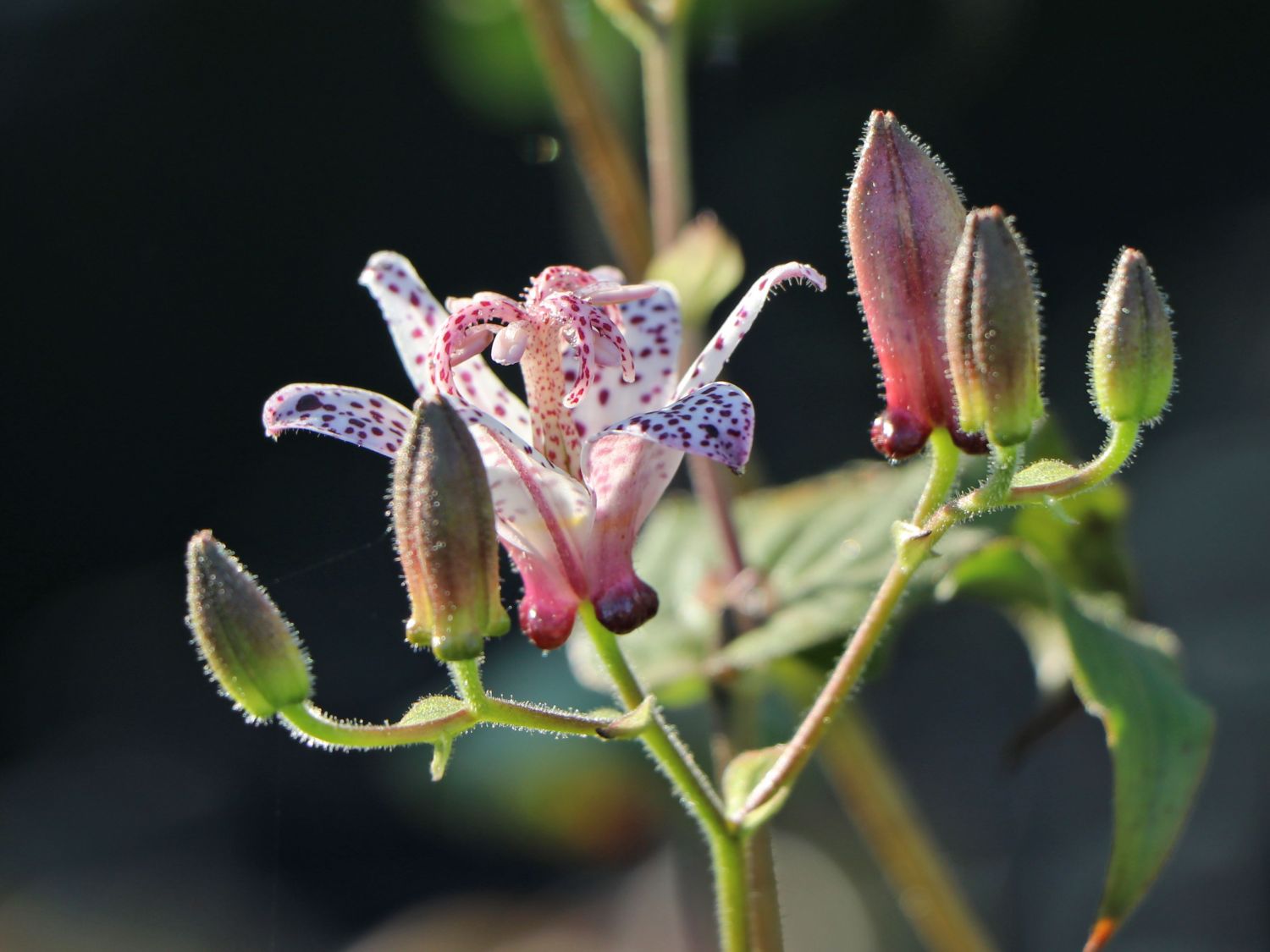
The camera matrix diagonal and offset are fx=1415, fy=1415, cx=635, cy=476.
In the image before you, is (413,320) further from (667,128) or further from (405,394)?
(405,394)

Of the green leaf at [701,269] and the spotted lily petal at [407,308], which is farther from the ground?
the spotted lily petal at [407,308]

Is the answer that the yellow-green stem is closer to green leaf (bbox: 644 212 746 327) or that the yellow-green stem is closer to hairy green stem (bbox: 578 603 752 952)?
hairy green stem (bbox: 578 603 752 952)

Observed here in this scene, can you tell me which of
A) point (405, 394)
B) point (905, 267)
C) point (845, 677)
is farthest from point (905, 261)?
point (405, 394)

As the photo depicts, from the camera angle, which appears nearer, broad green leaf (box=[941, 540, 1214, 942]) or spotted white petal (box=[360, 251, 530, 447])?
broad green leaf (box=[941, 540, 1214, 942])

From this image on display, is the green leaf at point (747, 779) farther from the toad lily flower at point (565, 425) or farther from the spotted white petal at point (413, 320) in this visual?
the spotted white petal at point (413, 320)

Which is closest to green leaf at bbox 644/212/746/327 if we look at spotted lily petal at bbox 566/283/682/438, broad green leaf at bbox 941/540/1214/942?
spotted lily petal at bbox 566/283/682/438

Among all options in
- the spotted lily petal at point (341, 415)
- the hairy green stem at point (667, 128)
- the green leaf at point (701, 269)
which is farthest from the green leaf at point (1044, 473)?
the hairy green stem at point (667, 128)
